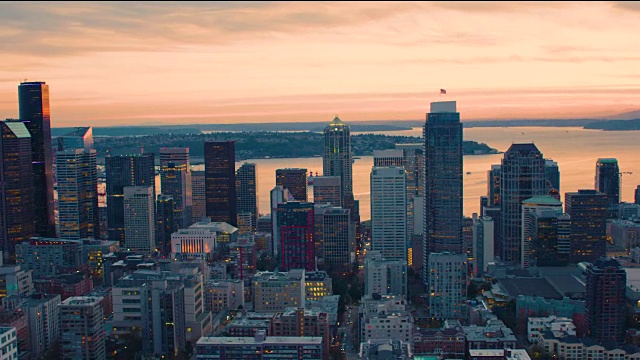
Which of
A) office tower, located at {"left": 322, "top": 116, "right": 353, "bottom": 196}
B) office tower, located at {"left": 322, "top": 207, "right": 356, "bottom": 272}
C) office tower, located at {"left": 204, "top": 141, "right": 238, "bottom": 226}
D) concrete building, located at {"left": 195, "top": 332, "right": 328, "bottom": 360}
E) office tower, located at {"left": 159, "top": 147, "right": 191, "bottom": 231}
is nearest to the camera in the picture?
concrete building, located at {"left": 195, "top": 332, "right": 328, "bottom": 360}

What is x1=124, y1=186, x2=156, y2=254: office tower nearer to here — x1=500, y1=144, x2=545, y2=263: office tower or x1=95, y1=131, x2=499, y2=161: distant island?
x1=500, y1=144, x2=545, y2=263: office tower

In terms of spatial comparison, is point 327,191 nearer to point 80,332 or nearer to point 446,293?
point 446,293

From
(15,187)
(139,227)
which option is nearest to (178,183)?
(139,227)

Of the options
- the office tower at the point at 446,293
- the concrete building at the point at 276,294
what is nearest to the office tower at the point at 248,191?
the concrete building at the point at 276,294

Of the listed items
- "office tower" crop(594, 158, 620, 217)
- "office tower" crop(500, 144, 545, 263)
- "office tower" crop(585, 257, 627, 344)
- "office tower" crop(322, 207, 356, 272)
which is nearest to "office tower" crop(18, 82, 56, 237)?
"office tower" crop(322, 207, 356, 272)

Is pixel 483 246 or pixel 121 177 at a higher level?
pixel 121 177

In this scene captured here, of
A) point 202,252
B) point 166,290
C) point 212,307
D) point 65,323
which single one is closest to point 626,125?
point 202,252
